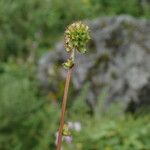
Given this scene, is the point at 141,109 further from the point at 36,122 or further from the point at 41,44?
the point at 41,44

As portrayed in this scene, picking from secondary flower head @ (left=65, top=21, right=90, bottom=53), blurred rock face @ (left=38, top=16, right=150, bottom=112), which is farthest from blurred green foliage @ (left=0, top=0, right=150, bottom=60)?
secondary flower head @ (left=65, top=21, right=90, bottom=53)

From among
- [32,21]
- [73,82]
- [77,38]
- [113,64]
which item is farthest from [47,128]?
[77,38]

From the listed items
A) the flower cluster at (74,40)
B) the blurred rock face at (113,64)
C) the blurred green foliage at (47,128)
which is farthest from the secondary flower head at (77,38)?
the blurred rock face at (113,64)

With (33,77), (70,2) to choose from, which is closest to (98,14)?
(70,2)

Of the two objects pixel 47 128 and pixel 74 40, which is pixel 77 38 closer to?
pixel 74 40

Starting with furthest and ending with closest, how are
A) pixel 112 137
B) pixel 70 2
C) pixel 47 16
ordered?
pixel 70 2
pixel 47 16
pixel 112 137

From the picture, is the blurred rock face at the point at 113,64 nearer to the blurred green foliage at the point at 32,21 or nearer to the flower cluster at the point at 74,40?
the blurred green foliage at the point at 32,21
